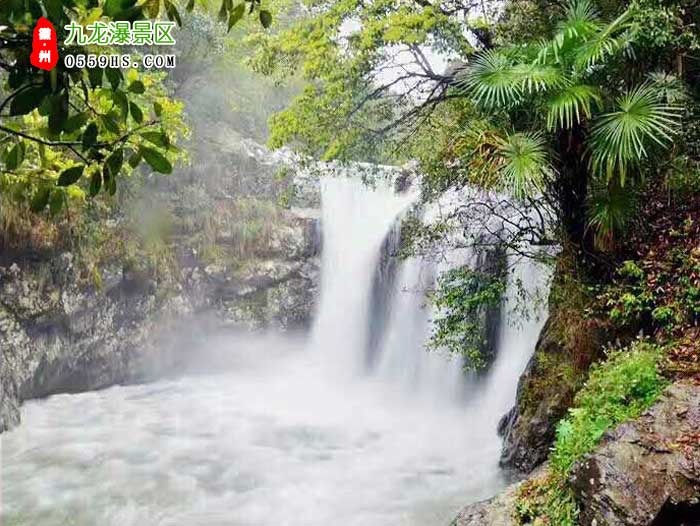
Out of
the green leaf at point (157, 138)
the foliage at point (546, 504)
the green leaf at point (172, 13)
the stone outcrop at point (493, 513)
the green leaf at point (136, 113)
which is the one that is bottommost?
the stone outcrop at point (493, 513)

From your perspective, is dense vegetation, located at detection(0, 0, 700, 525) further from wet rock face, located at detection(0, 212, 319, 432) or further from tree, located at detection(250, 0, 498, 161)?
wet rock face, located at detection(0, 212, 319, 432)

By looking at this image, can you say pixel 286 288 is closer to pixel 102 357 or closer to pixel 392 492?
pixel 102 357

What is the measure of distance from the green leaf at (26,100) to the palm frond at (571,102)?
11.5 ft

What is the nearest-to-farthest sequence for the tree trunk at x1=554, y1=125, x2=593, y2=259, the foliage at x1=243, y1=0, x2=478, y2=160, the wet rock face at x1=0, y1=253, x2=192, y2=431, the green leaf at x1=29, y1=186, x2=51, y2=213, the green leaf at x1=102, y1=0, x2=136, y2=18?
1. the green leaf at x1=102, y1=0, x2=136, y2=18
2. the green leaf at x1=29, y1=186, x2=51, y2=213
3. the tree trunk at x1=554, y1=125, x2=593, y2=259
4. the foliage at x1=243, y1=0, x2=478, y2=160
5. the wet rock face at x1=0, y1=253, x2=192, y2=431

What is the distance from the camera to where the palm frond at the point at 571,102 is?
3900 mm

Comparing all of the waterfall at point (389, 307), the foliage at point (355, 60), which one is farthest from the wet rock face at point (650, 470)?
the waterfall at point (389, 307)

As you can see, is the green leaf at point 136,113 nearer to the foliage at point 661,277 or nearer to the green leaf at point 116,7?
the green leaf at point 116,7

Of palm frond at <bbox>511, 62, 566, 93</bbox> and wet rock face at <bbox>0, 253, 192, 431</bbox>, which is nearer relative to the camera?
palm frond at <bbox>511, 62, 566, 93</bbox>

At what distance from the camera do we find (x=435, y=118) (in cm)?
690

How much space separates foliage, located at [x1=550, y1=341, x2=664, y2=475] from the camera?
3340 millimetres

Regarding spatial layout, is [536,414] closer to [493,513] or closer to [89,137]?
[493,513]

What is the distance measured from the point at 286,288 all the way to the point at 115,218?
12.2 feet

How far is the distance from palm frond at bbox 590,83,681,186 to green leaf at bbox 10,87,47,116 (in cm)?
357

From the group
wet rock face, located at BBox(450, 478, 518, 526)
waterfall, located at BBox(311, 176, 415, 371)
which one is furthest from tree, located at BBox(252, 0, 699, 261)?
waterfall, located at BBox(311, 176, 415, 371)
